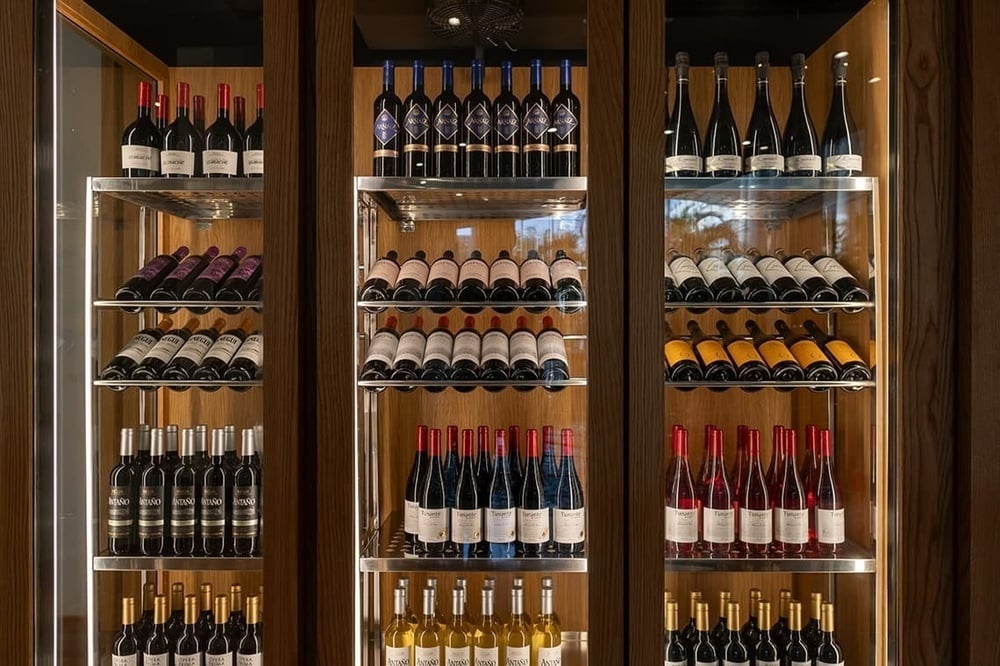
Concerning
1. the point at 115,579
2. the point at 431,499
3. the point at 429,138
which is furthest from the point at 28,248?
the point at 431,499

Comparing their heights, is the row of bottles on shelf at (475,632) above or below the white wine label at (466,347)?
below

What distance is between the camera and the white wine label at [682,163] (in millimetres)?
1686

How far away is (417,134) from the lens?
182cm

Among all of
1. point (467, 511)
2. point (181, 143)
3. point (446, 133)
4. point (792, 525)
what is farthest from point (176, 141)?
point (792, 525)

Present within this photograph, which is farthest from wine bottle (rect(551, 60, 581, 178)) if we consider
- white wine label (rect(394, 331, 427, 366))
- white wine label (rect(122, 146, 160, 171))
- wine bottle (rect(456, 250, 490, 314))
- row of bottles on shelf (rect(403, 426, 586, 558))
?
white wine label (rect(122, 146, 160, 171))

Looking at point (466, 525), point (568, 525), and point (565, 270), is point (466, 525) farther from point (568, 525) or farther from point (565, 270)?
point (565, 270)

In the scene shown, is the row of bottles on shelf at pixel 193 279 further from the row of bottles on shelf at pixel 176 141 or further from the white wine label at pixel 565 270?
the white wine label at pixel 565 270

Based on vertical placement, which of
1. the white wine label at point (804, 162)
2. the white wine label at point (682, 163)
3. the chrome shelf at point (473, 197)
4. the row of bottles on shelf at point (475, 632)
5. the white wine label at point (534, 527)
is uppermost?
the white wine label at point (804, 162)

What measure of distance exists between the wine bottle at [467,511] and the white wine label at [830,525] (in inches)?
29.5

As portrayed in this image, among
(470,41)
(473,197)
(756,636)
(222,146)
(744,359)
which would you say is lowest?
(756,636)

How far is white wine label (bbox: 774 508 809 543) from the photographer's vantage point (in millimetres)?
1762

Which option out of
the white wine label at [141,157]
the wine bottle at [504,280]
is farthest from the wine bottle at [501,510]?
the white wine label at [141,157]

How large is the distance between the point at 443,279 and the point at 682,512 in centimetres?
74

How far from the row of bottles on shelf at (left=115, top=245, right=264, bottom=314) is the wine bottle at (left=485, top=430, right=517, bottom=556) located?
669 mm
